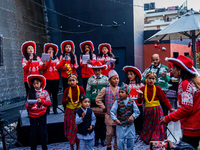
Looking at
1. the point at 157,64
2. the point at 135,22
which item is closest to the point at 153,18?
the point at 135,22

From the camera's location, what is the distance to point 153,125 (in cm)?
435

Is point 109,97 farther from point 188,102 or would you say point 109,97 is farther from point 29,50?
point 29,50

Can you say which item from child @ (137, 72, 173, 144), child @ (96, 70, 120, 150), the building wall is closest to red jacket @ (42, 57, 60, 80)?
child @ (96, 70, 120, 150)

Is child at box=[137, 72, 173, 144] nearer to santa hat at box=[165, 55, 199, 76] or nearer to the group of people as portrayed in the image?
the group of people

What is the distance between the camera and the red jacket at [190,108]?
8.47ft

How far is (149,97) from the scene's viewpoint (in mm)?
4293

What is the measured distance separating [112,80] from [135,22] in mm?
9352

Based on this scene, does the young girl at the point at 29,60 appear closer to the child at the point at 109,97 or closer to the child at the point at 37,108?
the child at the point at 37,108

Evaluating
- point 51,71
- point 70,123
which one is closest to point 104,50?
point 51,71

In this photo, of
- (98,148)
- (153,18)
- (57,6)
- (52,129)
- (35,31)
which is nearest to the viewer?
(98,148)

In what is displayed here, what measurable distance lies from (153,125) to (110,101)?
111cm

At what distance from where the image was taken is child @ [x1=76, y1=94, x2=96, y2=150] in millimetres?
3604

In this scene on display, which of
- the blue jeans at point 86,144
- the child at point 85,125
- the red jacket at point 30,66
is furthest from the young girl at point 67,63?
the blue jeans at point 86,144

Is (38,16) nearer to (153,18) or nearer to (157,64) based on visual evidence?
(157,64)
